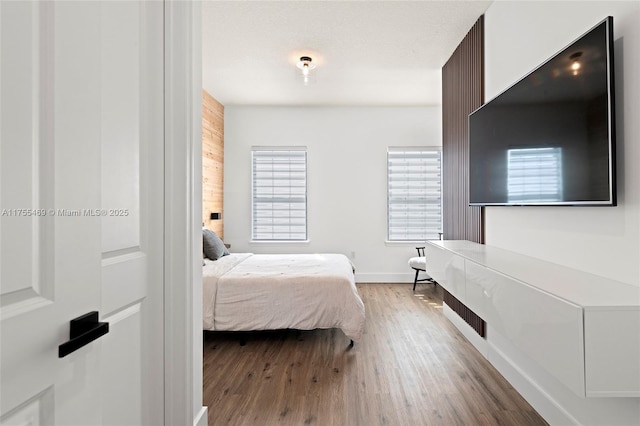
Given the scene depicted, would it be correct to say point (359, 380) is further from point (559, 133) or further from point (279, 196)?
point (279, 196)

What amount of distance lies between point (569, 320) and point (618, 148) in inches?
32.8

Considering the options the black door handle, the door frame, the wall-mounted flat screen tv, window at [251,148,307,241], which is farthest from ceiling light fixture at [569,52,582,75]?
window at [251,148,307,241]

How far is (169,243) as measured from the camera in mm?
1343

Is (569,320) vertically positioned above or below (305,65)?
below

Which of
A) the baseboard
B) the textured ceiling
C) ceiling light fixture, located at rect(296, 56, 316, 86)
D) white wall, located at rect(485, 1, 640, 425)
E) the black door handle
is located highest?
the textured ceiling

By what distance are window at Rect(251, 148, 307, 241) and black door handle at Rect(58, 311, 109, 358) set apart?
4.22m

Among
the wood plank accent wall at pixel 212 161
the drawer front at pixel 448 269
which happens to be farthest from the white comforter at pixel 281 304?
the wood plank accent wall at pixel 212 161

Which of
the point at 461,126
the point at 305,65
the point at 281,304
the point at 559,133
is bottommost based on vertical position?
the point at 281,304

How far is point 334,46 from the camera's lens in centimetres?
303

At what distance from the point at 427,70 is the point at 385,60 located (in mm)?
595

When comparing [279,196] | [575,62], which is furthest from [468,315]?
[279,196]

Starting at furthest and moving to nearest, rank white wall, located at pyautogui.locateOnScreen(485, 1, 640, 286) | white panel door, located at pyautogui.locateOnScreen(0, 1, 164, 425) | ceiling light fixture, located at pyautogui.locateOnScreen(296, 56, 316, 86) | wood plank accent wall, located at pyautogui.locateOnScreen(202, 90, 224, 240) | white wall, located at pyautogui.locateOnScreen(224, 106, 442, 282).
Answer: white wall, located at pyautogui.locateOnScreen(224, 106, 442, 282)
wood plank accent wall, located at pyautogui.locateOnScreen(202, 90, 224, 240)
ceiling light fixture, located at pyautogui.locateOnScreen(296, 56, 316, 86)
white wall, located at pyautogui.locateOnScreen(485, 1, 640, 286)
white panel door, located at pyautogui.locateOnScreen(0, 1, 164, 425)

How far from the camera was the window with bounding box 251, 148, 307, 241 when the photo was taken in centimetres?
496

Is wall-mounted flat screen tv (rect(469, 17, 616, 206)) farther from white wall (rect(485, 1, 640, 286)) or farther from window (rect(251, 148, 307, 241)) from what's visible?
window (rect(251, 148, 307, 241))
